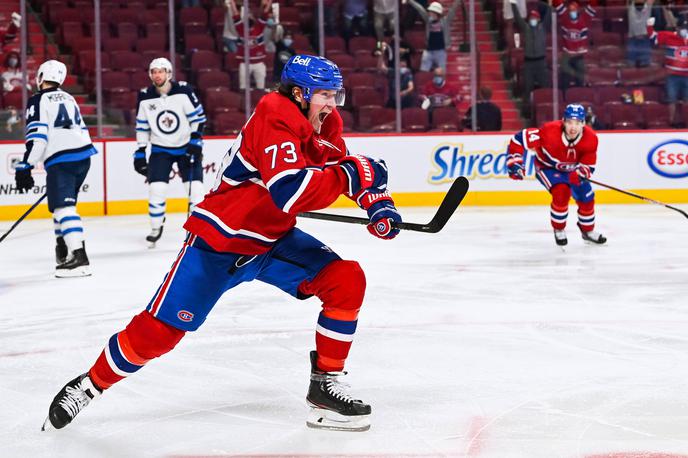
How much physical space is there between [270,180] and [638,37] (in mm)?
9051

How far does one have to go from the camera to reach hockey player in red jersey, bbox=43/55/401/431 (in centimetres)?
281

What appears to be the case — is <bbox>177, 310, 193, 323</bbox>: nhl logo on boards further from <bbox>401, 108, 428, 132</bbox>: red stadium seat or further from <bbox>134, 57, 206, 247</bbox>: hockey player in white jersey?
<bbox>401, 108, 428, 132</bbox>: red stadium seat

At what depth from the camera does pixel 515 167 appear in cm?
732

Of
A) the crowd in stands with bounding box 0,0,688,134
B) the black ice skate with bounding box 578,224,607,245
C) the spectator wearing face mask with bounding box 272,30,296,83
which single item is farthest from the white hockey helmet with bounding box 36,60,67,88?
the spectator wearing face mask with bounding box 272,30,296,83

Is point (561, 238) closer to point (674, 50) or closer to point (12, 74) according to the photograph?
point (674, 50)

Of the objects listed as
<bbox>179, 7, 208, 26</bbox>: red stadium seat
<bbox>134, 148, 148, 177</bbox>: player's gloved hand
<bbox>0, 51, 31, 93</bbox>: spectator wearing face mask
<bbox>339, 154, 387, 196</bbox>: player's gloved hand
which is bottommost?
<bbox>134, 148, 148, 177</bbox>: player's gloved hand

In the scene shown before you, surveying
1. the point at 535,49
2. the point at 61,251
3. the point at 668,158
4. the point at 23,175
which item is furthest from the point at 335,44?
the point at 23,175

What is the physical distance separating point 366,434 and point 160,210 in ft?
15.9

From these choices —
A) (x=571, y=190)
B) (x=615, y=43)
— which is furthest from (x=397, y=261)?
(x=615, y=43)

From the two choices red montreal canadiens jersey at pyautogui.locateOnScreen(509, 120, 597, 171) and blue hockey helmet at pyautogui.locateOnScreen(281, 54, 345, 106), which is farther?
red montreal canadiens jersey at pyautogui.locateOnScreen(509, 120, 597, 171)

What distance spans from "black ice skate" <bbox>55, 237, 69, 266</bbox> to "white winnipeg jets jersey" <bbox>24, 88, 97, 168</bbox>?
54 cm

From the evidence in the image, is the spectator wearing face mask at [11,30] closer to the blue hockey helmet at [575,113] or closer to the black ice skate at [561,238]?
the blue hockey helmet at [575,113]

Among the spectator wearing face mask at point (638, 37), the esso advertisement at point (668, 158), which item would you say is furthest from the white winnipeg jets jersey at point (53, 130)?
the spectator wearing face mask at point (638, 37)

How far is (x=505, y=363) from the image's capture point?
386 cm
